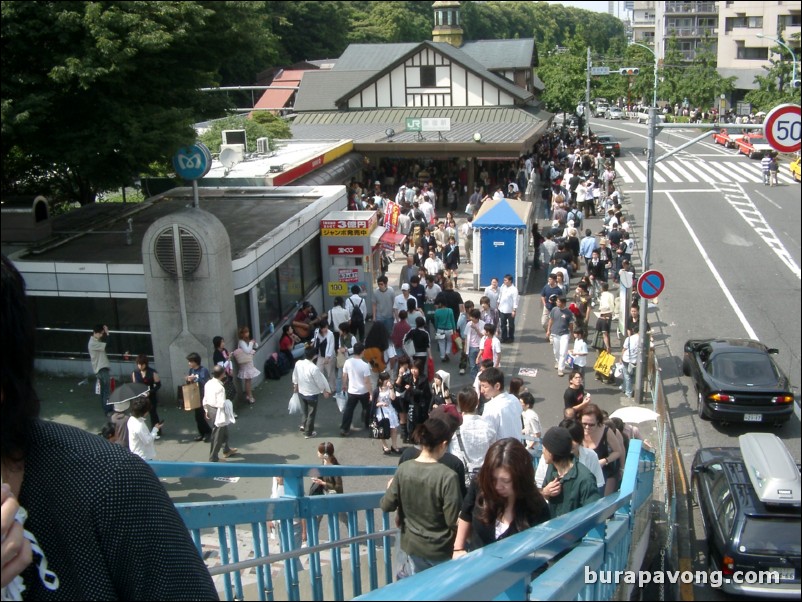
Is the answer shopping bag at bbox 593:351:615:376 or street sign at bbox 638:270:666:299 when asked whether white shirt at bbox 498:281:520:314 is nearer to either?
shopping bag at bbox 593:351:615:376

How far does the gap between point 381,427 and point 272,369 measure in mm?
3719

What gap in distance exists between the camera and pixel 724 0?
480 centimetres

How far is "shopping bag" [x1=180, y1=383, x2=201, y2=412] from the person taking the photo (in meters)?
12.9

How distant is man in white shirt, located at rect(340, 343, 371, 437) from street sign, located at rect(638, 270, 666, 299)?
488cm

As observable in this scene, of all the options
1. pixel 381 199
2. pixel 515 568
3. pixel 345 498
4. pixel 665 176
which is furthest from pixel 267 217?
pixel 665 176

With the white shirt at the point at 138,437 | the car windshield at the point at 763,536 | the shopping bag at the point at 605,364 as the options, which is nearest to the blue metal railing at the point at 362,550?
the car windshield at the point at 763,536

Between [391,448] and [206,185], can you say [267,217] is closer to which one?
[206,185]

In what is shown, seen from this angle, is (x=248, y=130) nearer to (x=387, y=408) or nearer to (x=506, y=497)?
(x=387, y=408)

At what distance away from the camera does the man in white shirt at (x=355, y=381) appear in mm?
12953

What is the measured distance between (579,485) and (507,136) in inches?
1212

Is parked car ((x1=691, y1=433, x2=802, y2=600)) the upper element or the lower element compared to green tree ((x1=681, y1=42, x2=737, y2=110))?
lower

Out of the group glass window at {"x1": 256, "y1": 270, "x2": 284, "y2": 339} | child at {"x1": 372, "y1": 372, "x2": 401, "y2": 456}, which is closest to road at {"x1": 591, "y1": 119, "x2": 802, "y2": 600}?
child at {"x1": 372, "y1": 372, "x2": 401, "y2": 456}

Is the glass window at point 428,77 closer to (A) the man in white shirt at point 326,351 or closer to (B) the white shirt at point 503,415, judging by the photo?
(A) the man in white shirt at point 326,351

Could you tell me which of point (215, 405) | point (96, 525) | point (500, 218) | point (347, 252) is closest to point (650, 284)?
point (500, 218)
